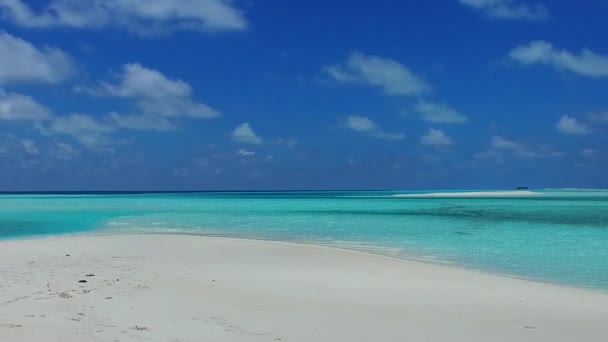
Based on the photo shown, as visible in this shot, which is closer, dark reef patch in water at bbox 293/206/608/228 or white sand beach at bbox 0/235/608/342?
white sand beach at bbox 0/235/608/342

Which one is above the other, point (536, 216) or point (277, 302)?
point (536, 216)

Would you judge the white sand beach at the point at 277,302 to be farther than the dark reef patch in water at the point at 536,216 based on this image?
No

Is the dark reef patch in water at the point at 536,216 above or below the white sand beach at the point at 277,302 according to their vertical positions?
above

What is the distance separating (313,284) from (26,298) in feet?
15.2

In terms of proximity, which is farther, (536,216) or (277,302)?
(536,216)

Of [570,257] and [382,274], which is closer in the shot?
[382,274]

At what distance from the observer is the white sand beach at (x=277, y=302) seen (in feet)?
21.3

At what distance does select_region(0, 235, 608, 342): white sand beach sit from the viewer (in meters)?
6.50

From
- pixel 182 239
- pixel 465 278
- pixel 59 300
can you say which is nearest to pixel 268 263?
pixel 465 278

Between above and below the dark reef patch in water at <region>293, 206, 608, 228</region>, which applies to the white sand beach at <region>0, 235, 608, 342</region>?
below

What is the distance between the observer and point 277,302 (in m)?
8.32

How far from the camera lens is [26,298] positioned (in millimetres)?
8156

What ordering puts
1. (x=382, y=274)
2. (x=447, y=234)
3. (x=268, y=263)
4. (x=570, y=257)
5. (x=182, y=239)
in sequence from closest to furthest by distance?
(x=382, y=274) → (x=268, y=263) → (x=570, y=257) → (x=182, y=239) → (x=447, y=234)

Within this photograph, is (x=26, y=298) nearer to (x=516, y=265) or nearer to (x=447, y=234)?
(x=516, y=265)
